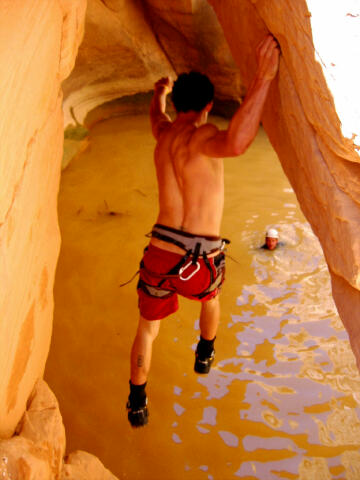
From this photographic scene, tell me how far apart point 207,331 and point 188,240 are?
0.64 metres

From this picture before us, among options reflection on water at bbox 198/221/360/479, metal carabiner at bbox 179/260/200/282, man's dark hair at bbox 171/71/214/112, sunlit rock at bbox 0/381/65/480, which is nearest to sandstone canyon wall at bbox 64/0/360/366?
man's dark hair at bbox 171/71/214/112

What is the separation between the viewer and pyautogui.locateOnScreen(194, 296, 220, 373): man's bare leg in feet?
10.5

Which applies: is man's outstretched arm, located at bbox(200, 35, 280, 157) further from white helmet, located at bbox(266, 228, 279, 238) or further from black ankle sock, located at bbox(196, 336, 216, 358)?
white helmet, located at bbox(266, 228, 279, 238)

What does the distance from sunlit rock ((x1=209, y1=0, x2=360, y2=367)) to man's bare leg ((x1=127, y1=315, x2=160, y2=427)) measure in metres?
1.13

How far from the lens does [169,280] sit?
3059 mm

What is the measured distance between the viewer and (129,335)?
4305 mm

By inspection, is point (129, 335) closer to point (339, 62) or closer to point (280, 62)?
point (280, 62)

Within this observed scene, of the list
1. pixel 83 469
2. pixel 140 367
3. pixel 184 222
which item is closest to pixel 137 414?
pixel 140 367

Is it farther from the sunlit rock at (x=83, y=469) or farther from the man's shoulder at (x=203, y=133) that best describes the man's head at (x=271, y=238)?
the sunlit rock at (x=83, y=469)

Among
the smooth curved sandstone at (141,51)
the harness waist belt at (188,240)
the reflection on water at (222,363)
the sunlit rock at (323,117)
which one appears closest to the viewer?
the sunlit rock at (323,117)

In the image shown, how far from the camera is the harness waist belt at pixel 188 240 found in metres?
2.94

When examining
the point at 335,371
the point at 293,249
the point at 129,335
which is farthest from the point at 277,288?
the point at 129,335

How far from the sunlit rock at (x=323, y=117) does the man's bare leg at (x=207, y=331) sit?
96 centimetres

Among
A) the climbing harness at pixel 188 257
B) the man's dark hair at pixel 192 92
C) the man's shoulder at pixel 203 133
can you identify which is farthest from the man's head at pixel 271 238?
the man's shoulder at pixel 203 133
